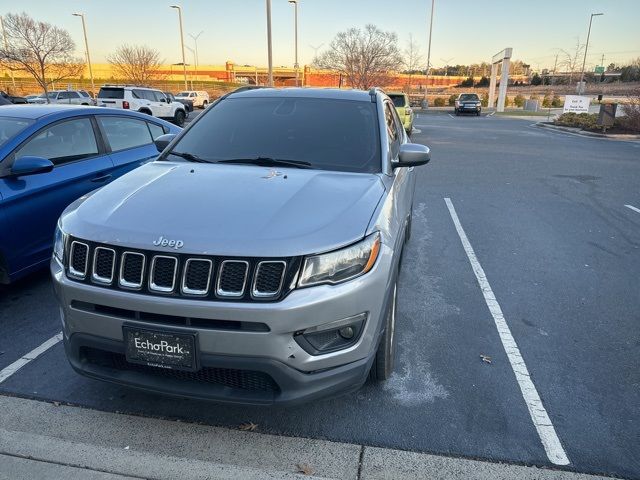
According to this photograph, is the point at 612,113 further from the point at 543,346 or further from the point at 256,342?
the point at 256,342

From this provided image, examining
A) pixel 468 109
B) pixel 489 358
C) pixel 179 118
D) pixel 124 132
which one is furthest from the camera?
pixel 468 109

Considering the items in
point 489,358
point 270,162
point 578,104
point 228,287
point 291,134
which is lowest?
point 489,358

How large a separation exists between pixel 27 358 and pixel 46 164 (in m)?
1.57

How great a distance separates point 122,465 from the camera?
2.44 meters

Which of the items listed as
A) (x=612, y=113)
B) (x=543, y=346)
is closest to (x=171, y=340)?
(x=543, y=346)

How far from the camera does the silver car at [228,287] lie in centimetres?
221

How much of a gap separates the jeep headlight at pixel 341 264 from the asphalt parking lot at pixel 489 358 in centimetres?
97

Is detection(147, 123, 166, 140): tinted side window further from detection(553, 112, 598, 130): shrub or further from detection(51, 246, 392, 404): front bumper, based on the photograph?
detection(553, 112, 598, 130): shrub

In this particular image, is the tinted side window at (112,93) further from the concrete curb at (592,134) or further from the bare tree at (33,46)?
the concrete curb at (592,134)

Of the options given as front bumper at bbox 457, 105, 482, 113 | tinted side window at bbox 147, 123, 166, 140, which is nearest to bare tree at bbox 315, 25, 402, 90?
front bumper at bbox 457, 105, 482, 113

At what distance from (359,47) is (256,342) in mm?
39868

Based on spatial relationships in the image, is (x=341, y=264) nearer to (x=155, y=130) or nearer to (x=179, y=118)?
(x=155, y=130)

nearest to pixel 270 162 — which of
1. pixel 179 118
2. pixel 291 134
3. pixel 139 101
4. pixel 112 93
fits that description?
pixel 291 134

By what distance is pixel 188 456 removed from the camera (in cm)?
251
